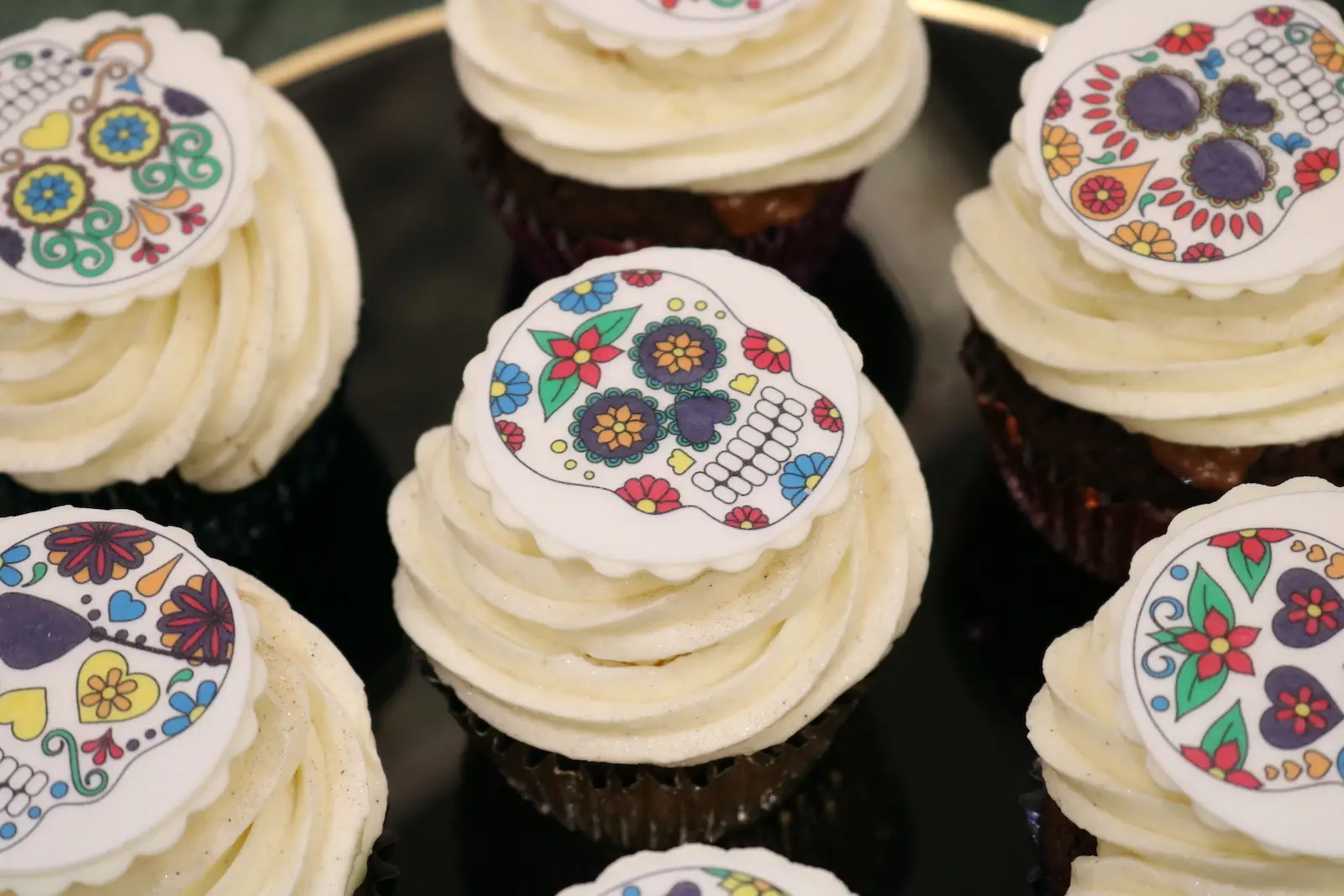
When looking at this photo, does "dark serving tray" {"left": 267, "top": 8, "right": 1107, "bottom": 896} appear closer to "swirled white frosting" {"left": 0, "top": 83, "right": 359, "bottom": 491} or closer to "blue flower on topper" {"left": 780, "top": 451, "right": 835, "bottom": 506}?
"swirled white frosting" {"left": 0, "top": 83, "right": 359, "bottom": 491}

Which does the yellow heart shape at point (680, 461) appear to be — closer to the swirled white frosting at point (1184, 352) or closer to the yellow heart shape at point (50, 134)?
the swirled white frosting at point (1184, 352)

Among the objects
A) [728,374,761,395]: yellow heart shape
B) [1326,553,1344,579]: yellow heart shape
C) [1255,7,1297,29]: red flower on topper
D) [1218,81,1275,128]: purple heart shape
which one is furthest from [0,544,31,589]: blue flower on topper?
[1255,7,1297,29]: red flower on topper

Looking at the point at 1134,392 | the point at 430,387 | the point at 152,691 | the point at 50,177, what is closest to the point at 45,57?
the point at 50,177

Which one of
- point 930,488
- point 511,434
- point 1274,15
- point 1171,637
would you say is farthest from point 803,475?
point 1274,15

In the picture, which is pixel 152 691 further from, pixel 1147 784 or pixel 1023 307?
pixel 1023 307

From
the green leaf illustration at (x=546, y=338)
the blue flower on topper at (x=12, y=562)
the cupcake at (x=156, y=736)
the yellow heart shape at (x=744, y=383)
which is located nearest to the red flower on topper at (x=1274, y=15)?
the yellow heart shape at (x=744, y=383)

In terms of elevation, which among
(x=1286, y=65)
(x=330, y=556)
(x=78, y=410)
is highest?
(x=1286, y=65)
